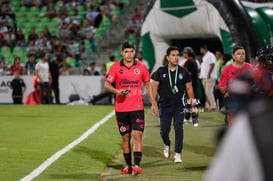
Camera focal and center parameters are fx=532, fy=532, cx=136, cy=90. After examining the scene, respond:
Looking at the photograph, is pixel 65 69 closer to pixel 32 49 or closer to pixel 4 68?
pixel 4 68

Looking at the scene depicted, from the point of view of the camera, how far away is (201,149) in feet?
31.2

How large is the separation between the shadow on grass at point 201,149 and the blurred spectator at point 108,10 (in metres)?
19.1

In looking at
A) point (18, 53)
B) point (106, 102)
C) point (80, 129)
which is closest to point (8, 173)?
point (80, 129)

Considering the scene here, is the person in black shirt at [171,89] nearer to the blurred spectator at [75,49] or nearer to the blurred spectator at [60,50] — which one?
the blurred spectator at [75,49]

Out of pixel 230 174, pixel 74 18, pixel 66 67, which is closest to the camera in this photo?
pixel 230 174

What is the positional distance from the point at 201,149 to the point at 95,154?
1952 millimetres

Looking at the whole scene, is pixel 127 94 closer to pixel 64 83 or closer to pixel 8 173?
pixel 8 173

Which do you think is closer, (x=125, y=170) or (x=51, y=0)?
(x=125, y=170)

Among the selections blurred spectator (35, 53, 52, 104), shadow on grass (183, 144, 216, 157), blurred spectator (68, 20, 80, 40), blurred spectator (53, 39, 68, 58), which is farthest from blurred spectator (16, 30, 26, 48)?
shadow on grass (183, 144, 216, 157)

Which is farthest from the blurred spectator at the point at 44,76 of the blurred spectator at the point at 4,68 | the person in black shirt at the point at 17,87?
the blurred spectator at the point at 4,68

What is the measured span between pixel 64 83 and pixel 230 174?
20.5 m

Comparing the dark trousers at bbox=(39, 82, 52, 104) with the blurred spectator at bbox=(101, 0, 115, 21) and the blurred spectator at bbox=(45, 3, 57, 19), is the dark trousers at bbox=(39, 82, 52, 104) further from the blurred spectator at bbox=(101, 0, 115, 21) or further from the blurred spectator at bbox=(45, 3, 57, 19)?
the blurred spectator at bbox=(45, 3, 57, 19)

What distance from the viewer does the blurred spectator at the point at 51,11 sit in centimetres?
2945

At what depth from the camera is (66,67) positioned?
74.4ft
